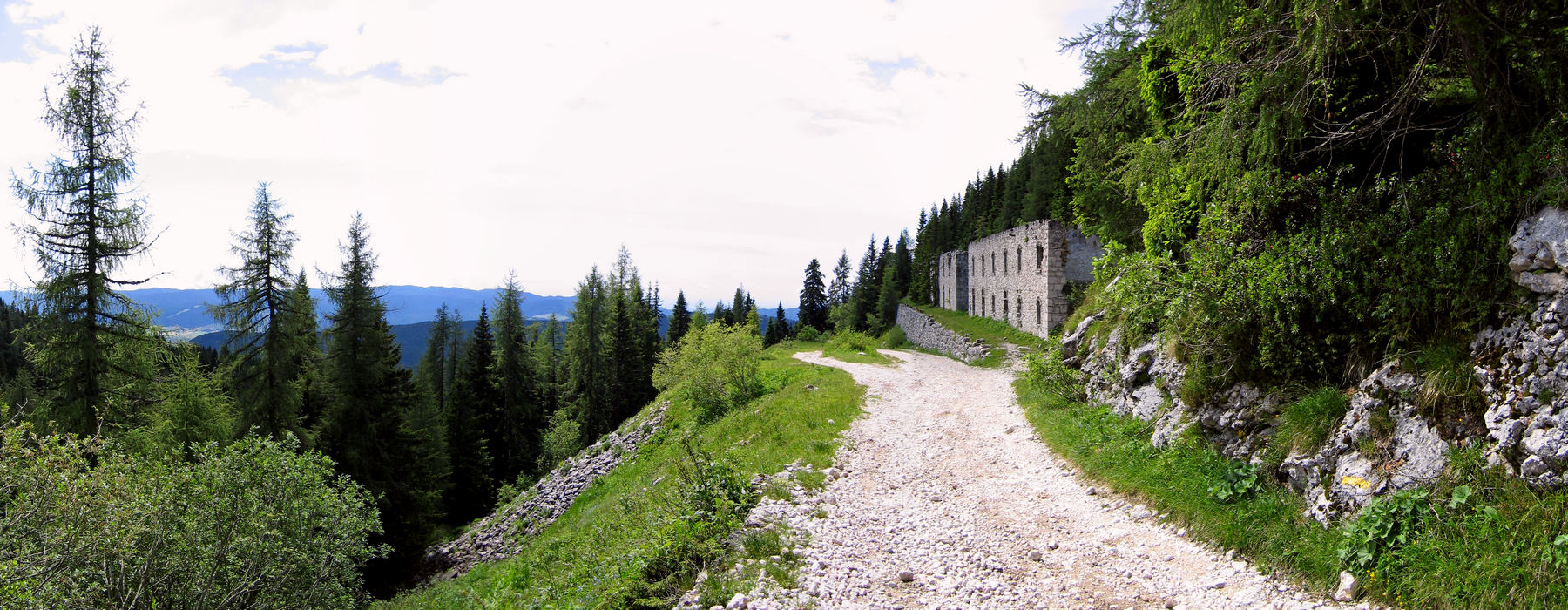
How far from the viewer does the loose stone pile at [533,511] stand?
893 inches

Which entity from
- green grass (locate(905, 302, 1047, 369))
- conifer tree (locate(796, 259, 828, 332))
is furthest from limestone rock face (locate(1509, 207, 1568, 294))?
conifer tree (locate(796, 259, 828, 332))

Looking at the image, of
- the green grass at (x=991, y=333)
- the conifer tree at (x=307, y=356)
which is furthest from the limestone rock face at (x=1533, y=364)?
the conifer tree at (x=307, y=356)

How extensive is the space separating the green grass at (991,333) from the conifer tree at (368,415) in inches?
986

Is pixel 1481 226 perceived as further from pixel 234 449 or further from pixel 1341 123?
pixel 234 449

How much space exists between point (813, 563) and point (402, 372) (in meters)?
30.7

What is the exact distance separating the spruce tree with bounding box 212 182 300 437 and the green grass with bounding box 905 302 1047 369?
26377 mm

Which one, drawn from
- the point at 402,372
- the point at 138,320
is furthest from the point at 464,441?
the point at 138,320

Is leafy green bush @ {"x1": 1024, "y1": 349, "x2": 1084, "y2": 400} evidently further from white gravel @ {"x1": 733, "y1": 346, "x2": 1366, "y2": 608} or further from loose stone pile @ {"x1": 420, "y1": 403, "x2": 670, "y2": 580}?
loose stone pile @ {"x1": 420, "y1": 403, "x2": 670, "y2": 580}

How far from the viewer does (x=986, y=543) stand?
728 centimetres

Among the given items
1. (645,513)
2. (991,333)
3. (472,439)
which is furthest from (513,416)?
(645,513)

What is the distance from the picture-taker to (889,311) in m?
71.8

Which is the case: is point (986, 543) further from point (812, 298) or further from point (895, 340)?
point (812, 298)

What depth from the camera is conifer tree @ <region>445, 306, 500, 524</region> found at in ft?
123

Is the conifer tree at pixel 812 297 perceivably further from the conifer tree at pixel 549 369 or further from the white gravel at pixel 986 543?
the white gravel at pixel 986 543
